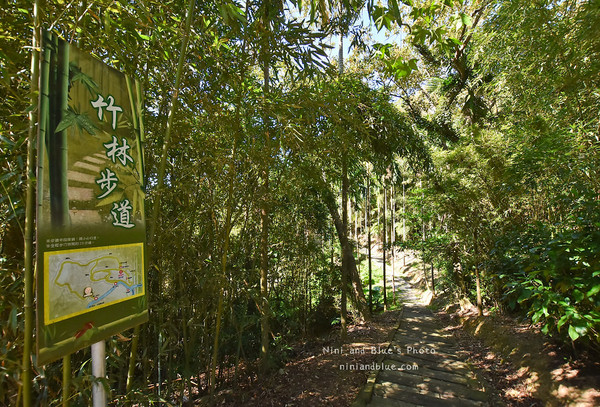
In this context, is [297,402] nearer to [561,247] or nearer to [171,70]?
[561,247]

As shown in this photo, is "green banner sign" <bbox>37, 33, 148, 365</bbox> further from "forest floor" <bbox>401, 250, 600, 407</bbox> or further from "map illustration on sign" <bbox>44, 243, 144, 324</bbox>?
"forest floor" <bbox>401, 250, 600, 407</bbox>

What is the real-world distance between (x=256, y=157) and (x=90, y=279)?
4.38ft

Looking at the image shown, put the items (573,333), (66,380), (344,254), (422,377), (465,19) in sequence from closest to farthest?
1. (66,380)
2. (465,19)
3. (573,333)
4. (422,377)
5. (344,254)

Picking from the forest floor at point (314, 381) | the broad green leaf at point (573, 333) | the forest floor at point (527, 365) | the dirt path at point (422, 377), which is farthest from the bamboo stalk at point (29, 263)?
the forest floor at point (527, 365)

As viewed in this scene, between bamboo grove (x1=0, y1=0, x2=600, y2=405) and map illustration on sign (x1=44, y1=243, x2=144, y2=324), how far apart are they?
0.11 metres

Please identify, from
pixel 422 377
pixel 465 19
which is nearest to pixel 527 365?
pixel 422 377

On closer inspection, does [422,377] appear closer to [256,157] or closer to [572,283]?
[572,283]

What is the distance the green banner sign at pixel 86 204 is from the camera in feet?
2.46

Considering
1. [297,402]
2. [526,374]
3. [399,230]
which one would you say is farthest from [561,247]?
[399,230]

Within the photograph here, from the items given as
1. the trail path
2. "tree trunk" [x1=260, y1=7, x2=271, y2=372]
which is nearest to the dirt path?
the trail path

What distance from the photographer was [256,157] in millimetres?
2014

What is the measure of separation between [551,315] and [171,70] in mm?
3296

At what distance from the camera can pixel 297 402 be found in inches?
105

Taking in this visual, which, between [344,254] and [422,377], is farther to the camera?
[344,254]
